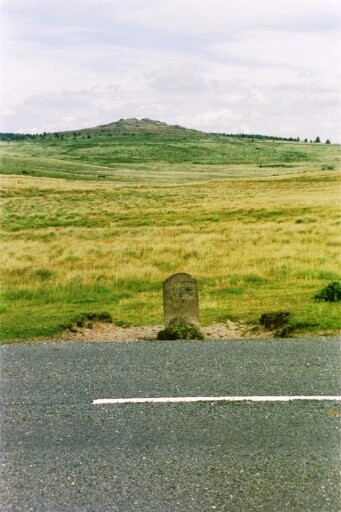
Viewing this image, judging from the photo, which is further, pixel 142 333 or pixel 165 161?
pixel 165 161

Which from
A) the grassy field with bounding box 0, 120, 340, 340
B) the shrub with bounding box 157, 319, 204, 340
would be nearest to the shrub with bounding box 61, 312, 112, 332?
the grassy field with bounding box 0, 120, 340, 340

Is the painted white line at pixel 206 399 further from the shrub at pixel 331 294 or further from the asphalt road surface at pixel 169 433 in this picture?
the shrub at pixel 331 294

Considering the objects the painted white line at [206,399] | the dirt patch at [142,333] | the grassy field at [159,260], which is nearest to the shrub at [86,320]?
the dirt patch at [142,333]

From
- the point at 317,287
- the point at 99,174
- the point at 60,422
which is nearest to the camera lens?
the point at 60,422

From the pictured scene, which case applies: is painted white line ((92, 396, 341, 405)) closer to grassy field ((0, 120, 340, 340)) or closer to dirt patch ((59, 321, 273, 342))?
grassy field ((0, 120, 340, 340))

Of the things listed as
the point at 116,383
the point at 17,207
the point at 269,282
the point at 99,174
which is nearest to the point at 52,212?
the point at 17,207

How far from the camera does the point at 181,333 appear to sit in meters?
10.8

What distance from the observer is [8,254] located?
26156mm

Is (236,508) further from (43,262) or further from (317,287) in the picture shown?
(43,262)

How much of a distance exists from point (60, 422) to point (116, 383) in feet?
4.12

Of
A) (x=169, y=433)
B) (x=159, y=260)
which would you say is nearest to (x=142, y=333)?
(x=169, y=433)

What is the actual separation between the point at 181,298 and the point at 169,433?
5422 mm

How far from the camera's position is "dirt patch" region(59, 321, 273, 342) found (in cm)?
1205

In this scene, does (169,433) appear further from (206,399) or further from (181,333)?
(181,333)
